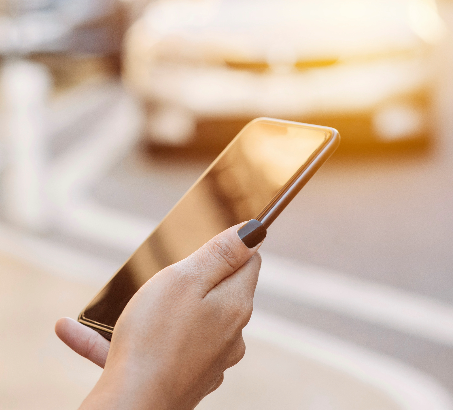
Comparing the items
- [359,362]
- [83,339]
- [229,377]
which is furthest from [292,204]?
[83,339]

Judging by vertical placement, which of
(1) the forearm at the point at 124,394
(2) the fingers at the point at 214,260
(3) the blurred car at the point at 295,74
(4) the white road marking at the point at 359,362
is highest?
(2) the fingers at the point at 214,260

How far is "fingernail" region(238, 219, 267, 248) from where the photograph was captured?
1105 mm

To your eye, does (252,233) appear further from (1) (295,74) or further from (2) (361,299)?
(1) (295,74)

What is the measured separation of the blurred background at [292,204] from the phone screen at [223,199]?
1236mm

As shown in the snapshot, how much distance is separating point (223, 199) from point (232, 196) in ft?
0.09

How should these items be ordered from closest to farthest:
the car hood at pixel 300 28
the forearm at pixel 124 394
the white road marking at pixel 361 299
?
the forearm at pixel 124 394, the white road marking at pixel 361 299, the car hood at pixel 300 28

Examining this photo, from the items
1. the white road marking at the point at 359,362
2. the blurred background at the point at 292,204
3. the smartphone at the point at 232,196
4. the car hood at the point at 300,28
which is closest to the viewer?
the smartphone at the point at 232,196

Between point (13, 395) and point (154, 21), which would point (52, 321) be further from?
point (154, 21)

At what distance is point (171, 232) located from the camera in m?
1.44

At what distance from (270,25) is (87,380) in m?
3.49

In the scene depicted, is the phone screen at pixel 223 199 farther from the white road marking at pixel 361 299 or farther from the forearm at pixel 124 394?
Result: the white road marking at pixel 361 299

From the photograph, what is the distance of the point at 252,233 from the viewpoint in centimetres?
111

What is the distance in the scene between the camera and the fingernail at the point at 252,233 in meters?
1.11

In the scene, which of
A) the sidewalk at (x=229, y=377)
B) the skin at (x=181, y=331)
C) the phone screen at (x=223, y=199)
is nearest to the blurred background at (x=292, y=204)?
the sidewalk at (x=229, y=377)
